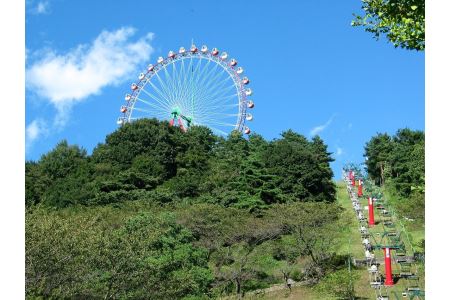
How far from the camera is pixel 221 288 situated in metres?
22.4

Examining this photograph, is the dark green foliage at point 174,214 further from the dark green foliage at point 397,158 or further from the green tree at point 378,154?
the green tree at point 378,154

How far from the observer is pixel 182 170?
127 feet

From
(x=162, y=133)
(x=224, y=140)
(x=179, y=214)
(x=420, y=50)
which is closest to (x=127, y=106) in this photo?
(x=162, y=133)

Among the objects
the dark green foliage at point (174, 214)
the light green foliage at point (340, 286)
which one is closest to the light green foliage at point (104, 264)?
the dark green foliage at point (174, 214)

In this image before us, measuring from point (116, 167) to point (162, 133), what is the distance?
4026 mm

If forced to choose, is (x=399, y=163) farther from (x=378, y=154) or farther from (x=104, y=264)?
(x=104, y=264)

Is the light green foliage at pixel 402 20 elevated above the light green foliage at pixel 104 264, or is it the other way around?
the light green foliage at pixel 402 20

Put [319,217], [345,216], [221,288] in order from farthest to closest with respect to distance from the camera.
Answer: [345,216], [319,217], [221,288]

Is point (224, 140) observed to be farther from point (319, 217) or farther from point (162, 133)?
point (319, 217)

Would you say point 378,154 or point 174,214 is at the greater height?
point 378,154

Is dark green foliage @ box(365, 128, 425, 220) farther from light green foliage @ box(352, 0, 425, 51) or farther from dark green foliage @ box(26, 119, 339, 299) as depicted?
light green foliage @ box(352, 0, 425, 51)

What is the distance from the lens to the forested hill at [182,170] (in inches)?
1321

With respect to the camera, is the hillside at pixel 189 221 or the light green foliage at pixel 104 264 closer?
the light green foliage at pixel 104 264

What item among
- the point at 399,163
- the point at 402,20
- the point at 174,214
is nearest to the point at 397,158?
the point at 399,163
